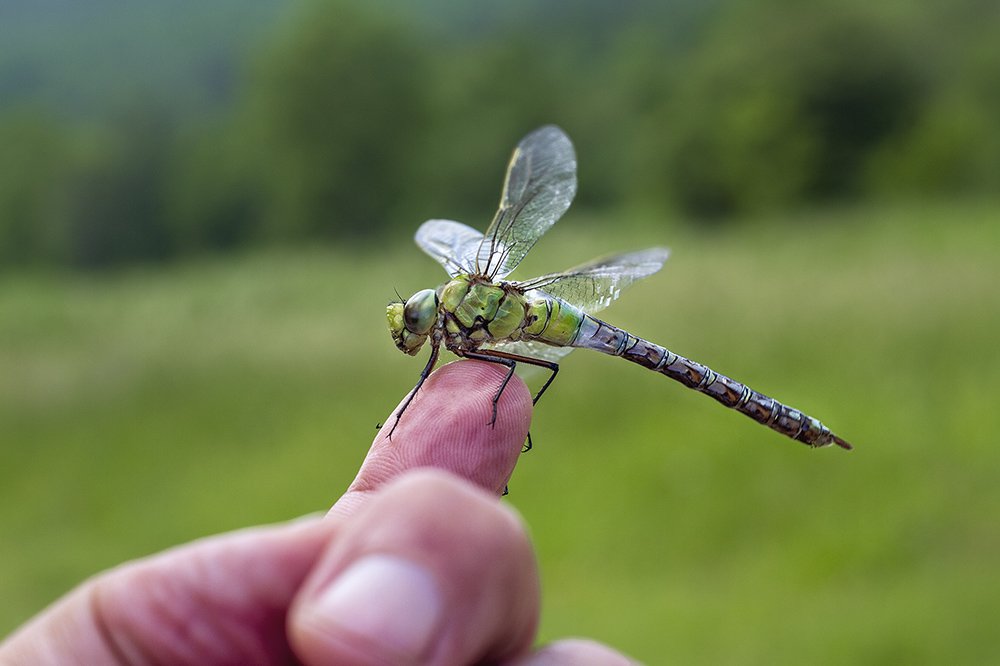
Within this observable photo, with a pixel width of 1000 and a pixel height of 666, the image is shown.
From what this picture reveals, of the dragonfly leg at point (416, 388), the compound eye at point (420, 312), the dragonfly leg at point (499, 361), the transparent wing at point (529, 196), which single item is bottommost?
the dragonfly leg at point (416, 388)

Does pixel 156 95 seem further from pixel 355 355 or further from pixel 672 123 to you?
pixel 355 355

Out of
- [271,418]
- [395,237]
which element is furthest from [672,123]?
[271,418]

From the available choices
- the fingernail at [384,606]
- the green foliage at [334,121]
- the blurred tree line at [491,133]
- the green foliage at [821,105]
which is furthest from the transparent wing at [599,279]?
the green foliage at [334,121]

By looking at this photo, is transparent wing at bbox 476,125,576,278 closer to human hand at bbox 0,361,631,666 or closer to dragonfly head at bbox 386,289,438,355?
dragonfly head at bbox 386,289,438,355

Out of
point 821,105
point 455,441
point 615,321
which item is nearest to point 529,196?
point 455,441

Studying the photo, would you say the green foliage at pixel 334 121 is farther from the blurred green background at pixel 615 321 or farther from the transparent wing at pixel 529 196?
the transparent wing at pixel 529 196

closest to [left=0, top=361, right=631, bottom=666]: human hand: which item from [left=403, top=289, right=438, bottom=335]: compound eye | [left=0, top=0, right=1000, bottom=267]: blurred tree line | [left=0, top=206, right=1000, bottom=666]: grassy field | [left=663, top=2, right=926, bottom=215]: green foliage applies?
[left=403, top=289, right=438, bottom=335]: compound eye
